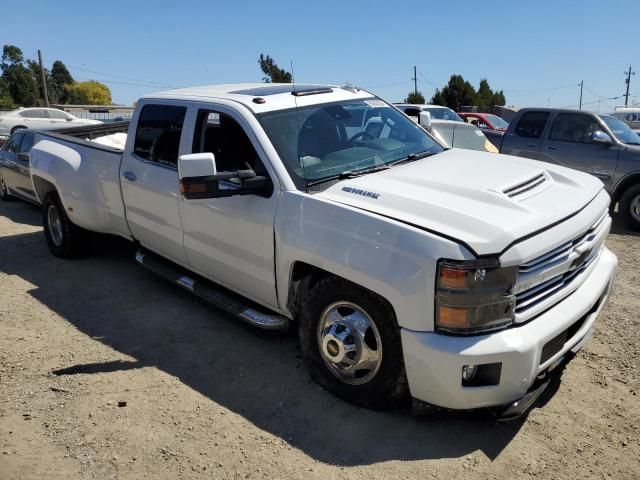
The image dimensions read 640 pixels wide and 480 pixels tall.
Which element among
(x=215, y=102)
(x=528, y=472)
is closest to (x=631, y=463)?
(x=528, y=472)

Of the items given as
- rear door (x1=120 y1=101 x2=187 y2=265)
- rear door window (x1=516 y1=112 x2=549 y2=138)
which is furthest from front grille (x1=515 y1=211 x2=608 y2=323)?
rear door window (x1=516 y1=112 x2=549 y2=138)

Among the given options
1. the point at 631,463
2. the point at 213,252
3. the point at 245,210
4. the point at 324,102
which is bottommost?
the point at 631,463

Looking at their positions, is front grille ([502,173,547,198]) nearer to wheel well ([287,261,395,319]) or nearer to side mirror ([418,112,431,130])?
wheel well ([287,261,395,319])

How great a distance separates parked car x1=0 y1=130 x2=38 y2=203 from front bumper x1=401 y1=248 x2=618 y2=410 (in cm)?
764

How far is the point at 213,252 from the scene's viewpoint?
4145mm

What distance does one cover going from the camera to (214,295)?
Result: 4.25 metres

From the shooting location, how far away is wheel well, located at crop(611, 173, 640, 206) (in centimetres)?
841

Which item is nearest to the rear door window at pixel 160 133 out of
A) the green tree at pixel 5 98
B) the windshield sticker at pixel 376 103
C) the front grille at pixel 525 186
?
the windshield sticker at pixel 376 103

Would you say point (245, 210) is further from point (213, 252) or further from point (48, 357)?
point (48, 357)

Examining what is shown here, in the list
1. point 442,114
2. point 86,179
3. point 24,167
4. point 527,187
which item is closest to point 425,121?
point 527,187

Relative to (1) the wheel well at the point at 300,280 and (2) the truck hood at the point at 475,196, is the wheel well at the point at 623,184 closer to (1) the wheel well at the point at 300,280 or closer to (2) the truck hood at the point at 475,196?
(2) the truck hood at the point at 475,196

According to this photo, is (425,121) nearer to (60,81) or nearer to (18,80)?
(18,80)

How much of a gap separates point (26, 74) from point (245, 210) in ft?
268

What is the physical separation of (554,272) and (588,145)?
22.7 feet
